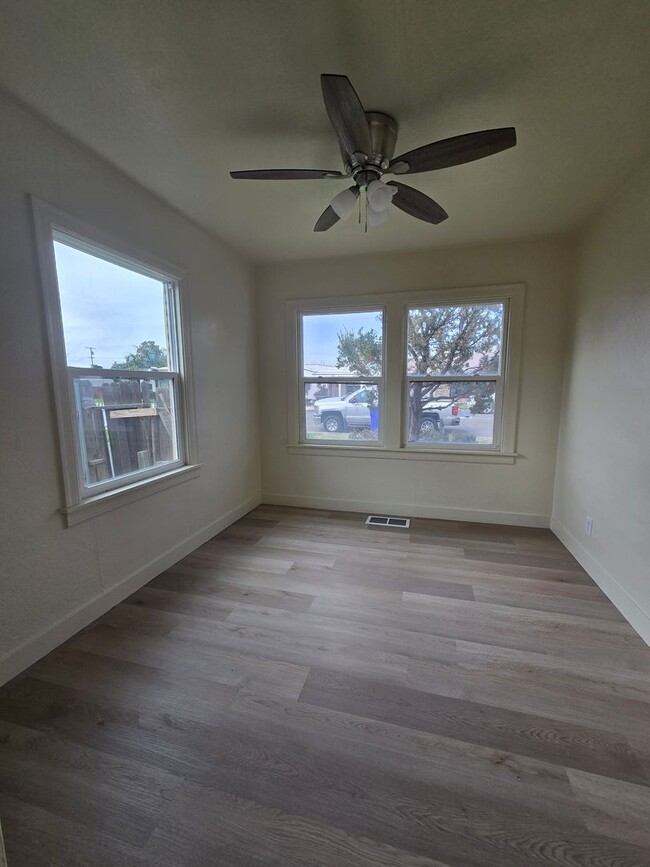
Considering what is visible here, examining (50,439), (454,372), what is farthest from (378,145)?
(50,439)

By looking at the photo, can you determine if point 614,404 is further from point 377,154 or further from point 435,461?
point 377,154

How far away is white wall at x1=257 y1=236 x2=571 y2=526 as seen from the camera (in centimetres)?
305

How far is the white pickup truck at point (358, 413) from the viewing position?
3.41 metres

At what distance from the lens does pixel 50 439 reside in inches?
69.0

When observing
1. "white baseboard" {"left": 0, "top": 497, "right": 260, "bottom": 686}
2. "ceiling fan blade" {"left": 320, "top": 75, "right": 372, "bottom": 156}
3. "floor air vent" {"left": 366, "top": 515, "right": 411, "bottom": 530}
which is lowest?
"floor air vent" {"left": 366, "top": 515, "right": 411, "bottom": 530}

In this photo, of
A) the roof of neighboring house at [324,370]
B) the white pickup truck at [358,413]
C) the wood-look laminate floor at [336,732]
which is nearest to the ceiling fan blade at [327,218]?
the roof of neighboring house at [324,370]

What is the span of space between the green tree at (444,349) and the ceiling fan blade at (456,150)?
5.76 feet

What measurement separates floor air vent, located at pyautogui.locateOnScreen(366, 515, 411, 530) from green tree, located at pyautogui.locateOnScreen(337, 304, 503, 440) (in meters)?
0.83

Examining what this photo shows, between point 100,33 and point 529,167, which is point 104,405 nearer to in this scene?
point 100,33

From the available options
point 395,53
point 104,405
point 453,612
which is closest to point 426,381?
point 453,612

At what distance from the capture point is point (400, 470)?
139 inches

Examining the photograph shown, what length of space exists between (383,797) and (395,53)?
265 cm

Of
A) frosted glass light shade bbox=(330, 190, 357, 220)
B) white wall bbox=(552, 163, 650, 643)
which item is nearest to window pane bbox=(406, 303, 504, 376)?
white wall bbox=(552, 163, 650, 643)

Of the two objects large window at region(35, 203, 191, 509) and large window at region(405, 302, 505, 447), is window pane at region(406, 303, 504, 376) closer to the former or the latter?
large window at region(405, 302, 505, 447)
